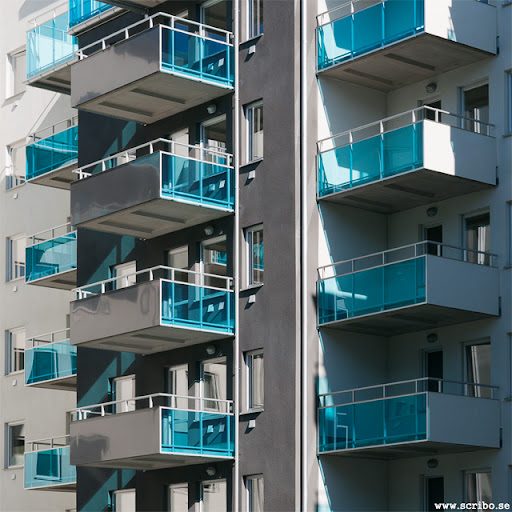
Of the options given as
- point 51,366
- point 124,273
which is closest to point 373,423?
point 124,273

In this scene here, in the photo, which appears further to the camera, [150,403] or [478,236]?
[150,403]

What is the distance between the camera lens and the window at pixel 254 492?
33594 mm

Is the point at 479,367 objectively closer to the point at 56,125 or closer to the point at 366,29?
the point at 366,29

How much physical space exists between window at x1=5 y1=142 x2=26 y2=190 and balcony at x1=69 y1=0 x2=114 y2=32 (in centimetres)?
670

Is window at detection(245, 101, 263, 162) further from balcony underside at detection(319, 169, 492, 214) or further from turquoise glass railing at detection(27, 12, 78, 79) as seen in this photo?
turquoise glass railing at detection(27, 12, 78, 79)

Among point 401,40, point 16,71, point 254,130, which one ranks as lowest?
point 254,130

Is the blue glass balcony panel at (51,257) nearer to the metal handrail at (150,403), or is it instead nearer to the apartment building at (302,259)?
the apartment building at (302,259)

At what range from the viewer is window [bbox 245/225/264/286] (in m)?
34.6

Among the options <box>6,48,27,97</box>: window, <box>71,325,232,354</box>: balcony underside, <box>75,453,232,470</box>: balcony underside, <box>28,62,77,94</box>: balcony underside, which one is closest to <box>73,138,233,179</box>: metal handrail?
<box>28,62,77,94</box>: balcony underside

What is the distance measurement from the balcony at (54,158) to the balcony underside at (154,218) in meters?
4.97

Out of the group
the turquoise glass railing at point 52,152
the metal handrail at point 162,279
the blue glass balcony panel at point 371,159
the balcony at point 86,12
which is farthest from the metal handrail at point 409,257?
the balcony at point 86,12

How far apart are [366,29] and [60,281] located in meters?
12.5

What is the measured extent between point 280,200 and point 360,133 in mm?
2436

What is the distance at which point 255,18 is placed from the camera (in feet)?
118
